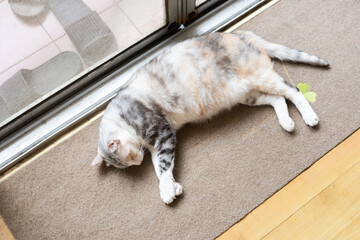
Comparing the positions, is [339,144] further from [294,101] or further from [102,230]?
[102,230]

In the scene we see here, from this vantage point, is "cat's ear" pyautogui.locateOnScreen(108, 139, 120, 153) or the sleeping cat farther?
the sleeping cat

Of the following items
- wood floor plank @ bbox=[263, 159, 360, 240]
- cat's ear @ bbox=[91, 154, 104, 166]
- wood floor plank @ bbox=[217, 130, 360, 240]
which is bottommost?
wood floor plank @ bbox=[263, 159, 360, 240]

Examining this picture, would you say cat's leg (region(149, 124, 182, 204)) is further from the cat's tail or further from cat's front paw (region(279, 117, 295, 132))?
the cat's tail

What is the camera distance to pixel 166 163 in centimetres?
169

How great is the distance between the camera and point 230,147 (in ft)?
5.92

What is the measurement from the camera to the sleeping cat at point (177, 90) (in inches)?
65.6

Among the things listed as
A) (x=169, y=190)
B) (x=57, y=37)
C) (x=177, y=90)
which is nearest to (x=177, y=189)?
(x=169, y=190)

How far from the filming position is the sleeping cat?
167cm

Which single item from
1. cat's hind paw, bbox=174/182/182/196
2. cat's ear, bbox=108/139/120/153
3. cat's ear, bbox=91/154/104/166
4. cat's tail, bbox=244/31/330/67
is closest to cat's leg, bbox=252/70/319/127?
cat's tail, bbox=244/31/330/67

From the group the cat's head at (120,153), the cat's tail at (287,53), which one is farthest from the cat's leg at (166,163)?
the cat's tail at (287,53)

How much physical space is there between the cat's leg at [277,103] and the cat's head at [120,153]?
67cm

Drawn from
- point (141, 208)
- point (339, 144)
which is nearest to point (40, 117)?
point (141, 208)

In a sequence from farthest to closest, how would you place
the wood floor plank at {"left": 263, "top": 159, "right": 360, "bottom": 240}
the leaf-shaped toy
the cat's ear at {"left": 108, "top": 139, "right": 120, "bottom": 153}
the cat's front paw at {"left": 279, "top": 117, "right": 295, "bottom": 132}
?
the leaf-shaped toy
the cat's front paw at {"left": 279, "top": 117, "right": 295, "bottom": 132}
the wood floor plank at {"left": 263, "top": 159, "right": 360, "bottom": 240}
the cat's ear at {"left": 108, "top": 139, "right": 120, "bottom": 153}

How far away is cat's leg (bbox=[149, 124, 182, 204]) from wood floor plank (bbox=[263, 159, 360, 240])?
0.52 metres
